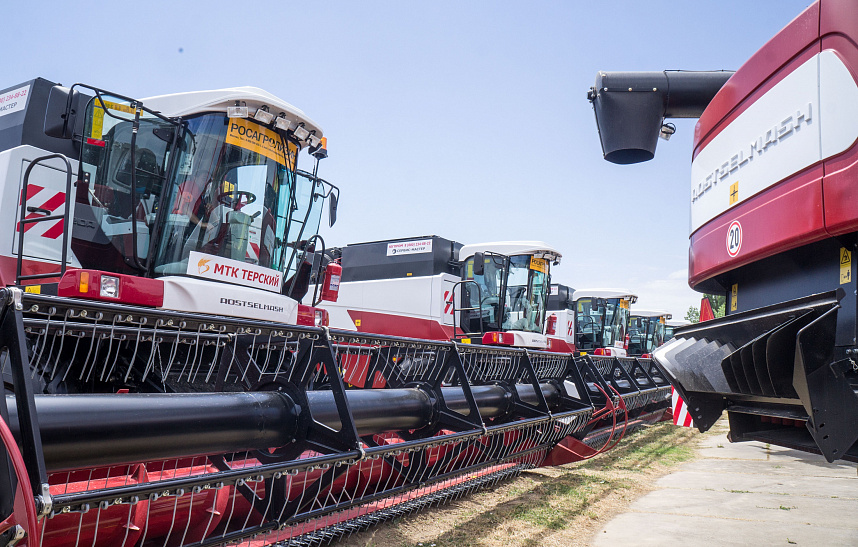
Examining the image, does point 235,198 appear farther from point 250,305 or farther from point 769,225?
point 769,225

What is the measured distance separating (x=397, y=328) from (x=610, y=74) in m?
6.38

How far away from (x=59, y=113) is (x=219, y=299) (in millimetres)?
1324

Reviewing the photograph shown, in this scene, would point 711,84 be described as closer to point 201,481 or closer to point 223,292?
point 223,292

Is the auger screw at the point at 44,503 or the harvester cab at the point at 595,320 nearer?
the auger screw at the point at 44,503

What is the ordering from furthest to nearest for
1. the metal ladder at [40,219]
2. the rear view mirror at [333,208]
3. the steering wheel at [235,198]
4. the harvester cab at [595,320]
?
the harvester cab at [595,320], the rear view mirror at [333,208], the steering wheel at [235,198], the metal ladder at [40,219]

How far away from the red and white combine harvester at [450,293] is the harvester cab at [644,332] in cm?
926

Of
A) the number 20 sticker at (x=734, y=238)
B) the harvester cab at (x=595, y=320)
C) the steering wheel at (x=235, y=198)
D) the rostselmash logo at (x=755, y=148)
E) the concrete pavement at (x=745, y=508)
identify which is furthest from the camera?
the harvester cab at (x=595, y=320)

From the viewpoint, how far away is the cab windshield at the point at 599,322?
14.6 m

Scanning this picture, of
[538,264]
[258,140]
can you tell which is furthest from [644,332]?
[258,140]

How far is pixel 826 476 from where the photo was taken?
18.8 ft

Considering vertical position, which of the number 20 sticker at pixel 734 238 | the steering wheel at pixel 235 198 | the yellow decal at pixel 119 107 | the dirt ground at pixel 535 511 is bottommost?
the dirt ground at pixel 535 511

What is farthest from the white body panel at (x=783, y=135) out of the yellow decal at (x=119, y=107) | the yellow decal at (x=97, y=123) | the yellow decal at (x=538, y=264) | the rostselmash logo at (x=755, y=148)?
the yellow decal at (x=538, y=264)

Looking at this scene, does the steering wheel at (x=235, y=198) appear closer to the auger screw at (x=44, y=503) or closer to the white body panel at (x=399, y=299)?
the auger screw at (x=44, y=503)

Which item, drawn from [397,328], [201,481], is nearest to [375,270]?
[397,328]
